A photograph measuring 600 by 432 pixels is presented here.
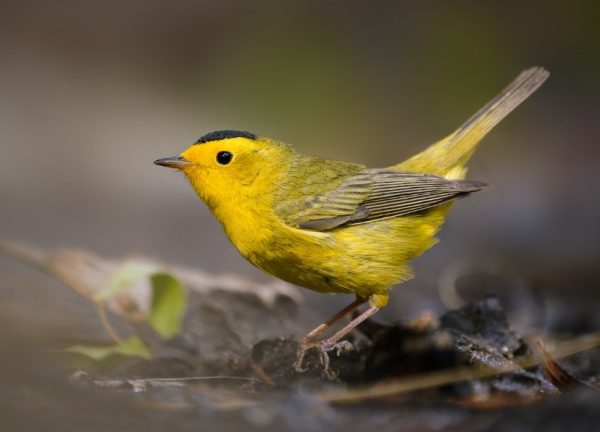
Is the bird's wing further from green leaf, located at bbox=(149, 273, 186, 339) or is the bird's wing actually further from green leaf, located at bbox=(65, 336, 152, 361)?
green leaf, located at bbox=(65, 336, 152, 361)

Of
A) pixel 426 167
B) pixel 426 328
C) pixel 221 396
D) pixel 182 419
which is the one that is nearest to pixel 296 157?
pixel 426 167

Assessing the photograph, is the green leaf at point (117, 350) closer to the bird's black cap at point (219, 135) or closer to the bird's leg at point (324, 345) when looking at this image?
the bird's leg at point (324, 345)

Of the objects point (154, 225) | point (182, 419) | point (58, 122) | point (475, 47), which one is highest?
A: point (475, 47)

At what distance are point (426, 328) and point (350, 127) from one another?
213 inches

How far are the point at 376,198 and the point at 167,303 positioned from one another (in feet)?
3.85

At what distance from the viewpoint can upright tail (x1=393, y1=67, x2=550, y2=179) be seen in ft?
15.7

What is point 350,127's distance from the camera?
909cm

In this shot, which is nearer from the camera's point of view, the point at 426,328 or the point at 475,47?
the point at 426,328

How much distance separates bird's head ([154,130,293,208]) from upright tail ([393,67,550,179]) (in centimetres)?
96

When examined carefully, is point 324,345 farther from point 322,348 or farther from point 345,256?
point 345,256

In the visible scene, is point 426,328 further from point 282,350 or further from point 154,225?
point 154,225

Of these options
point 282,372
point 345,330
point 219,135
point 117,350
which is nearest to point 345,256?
point 345,330

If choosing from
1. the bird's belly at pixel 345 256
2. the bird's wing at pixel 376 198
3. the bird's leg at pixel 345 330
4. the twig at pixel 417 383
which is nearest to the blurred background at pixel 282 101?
the bird's wing at pixel 376 198

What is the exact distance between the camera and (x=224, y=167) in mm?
4184
